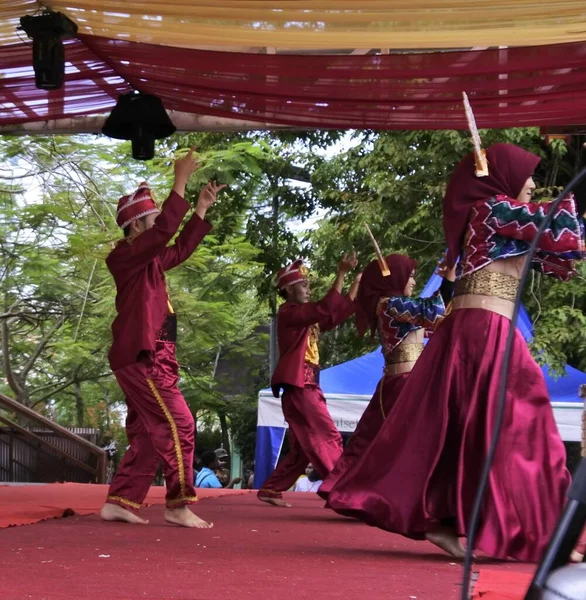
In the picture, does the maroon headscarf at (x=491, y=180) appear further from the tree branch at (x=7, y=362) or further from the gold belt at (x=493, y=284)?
the tree branch at (x=7, y=362)

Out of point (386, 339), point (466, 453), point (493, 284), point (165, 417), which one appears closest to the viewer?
point (466, 453)

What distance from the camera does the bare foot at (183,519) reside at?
5586mm

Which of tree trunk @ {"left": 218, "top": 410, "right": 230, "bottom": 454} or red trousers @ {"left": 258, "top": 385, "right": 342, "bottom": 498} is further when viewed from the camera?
tree trunk @ {"left": 218, "top": 410, "right": 230, "bottom": 454}

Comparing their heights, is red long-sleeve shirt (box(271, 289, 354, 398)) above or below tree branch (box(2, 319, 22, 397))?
above

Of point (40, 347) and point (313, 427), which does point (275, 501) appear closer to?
point (313, 427)

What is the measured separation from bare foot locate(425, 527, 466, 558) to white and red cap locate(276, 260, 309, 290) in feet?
11.2

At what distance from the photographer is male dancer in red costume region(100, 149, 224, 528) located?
217 inches

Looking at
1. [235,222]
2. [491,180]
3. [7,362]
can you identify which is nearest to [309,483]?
[235,222]

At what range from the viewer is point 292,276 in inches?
295

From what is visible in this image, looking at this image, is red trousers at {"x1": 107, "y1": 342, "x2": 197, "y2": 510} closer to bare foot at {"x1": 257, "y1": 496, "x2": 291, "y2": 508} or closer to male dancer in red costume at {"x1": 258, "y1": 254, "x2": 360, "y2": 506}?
male dancer in red costume at {"x1": 258, "y1": 254, "x2": 360, "y2": 506}

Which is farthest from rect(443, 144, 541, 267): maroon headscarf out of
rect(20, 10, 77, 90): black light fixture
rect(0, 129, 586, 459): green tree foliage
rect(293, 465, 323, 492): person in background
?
rect(293, 465, 323, 492): person in background

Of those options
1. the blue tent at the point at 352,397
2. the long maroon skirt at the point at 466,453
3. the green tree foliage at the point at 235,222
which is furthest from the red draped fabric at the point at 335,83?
the blue tent at the point at 352,397

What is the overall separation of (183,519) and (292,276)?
2.37 meters

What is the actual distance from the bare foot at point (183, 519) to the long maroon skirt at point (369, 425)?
4.02 feet
